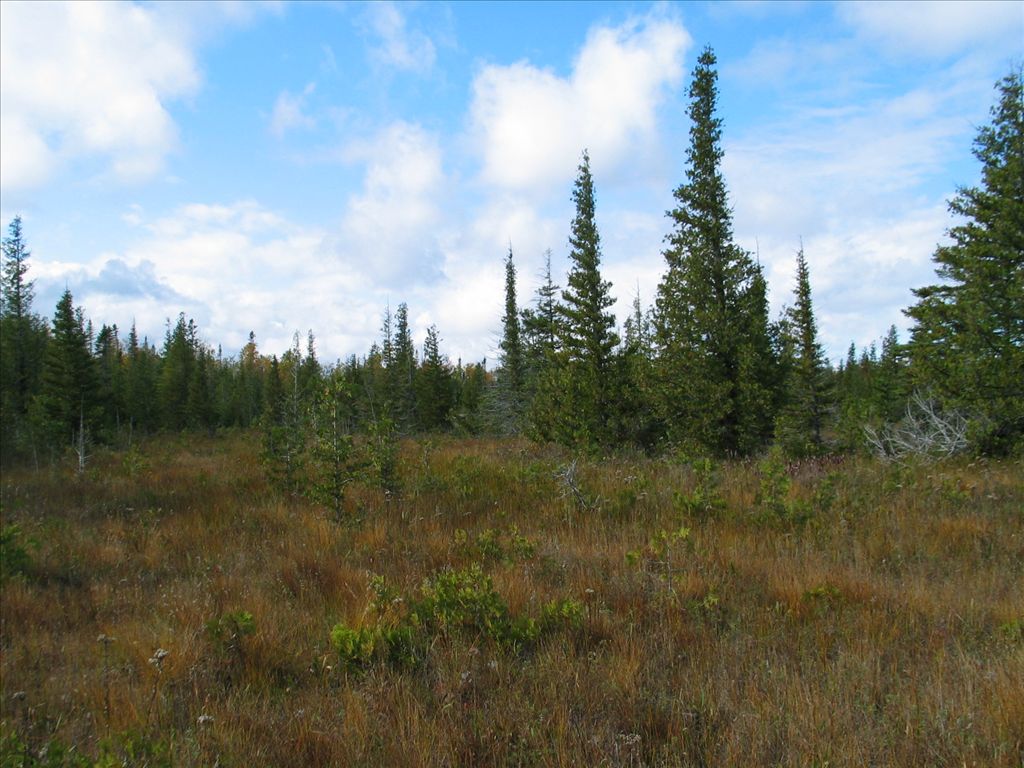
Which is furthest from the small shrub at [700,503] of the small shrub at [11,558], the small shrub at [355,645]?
the small shrub at [11,558]

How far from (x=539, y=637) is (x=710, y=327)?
486 inches

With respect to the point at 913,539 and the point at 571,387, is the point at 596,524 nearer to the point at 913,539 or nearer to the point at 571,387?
the point at 913,539

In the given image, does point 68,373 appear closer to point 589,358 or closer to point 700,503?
point 589,358

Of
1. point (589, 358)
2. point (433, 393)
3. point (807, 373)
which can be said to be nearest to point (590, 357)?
point (589, 358)

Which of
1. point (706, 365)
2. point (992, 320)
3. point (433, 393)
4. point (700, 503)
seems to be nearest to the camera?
point (700, 503)

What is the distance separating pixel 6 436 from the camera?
17.9 meters

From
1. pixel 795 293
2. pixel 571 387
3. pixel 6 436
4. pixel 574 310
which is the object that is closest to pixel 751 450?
pixel 571 387

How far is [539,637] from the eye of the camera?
133 inches

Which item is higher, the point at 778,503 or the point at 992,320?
the point at 992,320

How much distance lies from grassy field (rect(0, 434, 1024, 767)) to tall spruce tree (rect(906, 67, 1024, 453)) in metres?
5.82

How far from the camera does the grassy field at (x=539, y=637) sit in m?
2.34

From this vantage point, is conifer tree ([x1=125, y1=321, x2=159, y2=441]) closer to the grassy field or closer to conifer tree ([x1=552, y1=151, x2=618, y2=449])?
conifer tree ([x1=552, y1=151, x2=618, y2=449])

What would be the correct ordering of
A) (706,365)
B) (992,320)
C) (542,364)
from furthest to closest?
(542,364) < (706,365) < (992,320)

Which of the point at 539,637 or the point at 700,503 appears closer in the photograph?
the point at 539,637
